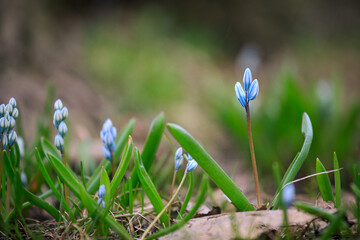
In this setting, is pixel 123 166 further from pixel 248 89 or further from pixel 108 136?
pixel 248 89

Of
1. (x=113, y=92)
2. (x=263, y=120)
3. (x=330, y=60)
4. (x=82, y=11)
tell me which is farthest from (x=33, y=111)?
(x=330, y=60)

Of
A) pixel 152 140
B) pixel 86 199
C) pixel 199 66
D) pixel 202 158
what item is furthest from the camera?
pixel 199 66

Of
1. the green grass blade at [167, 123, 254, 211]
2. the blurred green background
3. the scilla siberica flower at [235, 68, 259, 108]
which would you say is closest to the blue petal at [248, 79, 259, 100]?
the scilla siberica flower at [235, 68, 259, 108]

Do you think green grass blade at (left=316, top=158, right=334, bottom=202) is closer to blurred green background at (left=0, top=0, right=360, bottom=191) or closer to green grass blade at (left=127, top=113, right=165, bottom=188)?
green grass blade at (left=127, top=113, right=165, bottom=188)

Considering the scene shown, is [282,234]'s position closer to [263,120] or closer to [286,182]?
[286,182]

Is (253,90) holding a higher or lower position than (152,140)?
higher

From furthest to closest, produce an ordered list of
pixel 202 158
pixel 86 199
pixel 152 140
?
1. pixel 152 140
2. pixel 202 158
3. pixel 86 199

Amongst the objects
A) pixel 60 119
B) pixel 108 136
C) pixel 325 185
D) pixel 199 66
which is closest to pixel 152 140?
pixel 108 136
